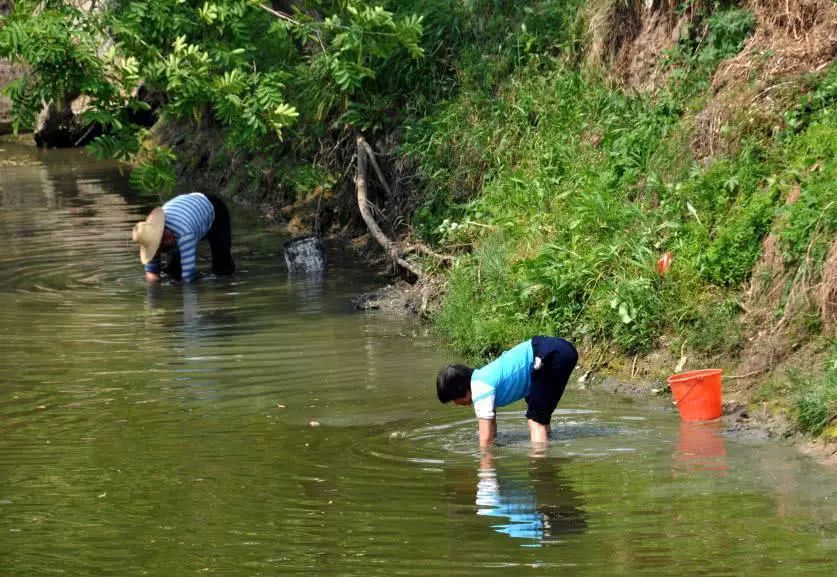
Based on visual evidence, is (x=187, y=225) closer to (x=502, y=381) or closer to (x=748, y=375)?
(x=502, y=381)

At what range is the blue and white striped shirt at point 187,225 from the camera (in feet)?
52.8

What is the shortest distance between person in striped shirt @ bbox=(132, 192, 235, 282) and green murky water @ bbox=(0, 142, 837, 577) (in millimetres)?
1501

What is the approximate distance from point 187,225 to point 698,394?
7995mm

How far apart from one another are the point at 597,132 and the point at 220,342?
4.35m

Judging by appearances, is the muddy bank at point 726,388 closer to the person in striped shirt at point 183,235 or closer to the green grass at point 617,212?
the green grass at point 617,212

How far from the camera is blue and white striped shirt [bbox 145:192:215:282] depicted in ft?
52.8

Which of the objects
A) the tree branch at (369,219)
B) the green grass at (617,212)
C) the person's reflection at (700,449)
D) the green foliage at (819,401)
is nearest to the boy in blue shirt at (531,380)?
the person's reflection at (700,449)

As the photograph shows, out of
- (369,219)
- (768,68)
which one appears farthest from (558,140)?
(369,219)

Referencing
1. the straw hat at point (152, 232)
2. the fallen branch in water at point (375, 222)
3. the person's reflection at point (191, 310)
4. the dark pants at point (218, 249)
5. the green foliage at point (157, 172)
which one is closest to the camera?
the person's reflection at point (191, 310)

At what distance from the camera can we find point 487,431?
9258mm

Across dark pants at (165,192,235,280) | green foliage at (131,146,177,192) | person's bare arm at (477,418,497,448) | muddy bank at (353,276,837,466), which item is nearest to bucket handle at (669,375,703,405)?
muddy bank at (353,276,837,466)

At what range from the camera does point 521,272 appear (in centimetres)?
1249

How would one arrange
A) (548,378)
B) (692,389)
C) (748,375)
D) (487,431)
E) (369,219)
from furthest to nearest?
(369,219), (748,375), (692,389), (548,378), (487,431)

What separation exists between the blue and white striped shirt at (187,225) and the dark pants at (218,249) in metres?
0.14
